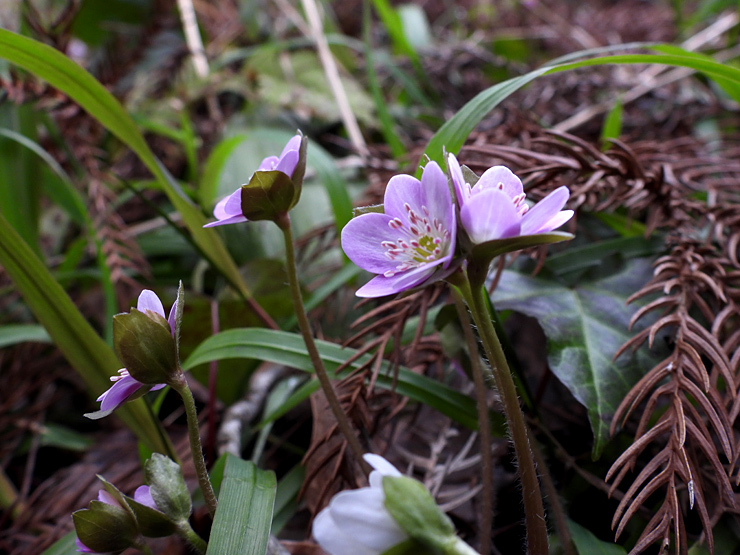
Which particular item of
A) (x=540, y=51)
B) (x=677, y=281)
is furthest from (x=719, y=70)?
(x=540, y=51)

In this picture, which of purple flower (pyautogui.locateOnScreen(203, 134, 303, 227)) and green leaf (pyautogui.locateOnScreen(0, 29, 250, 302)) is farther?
green leaf (pyautogui.locateOnScreen(0, 29, 250, 302))

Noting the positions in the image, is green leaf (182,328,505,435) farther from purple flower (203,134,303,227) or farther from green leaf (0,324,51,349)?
green leaf (0,324,51,349)

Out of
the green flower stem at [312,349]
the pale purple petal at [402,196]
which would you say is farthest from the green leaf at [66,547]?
the pale purple petal at [402,196]

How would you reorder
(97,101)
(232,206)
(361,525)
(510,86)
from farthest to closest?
(97,101), (510,86), (232,206), (361,525)

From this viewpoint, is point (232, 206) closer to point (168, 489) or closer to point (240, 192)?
point (240, 192)

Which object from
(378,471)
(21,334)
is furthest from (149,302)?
(21,334)

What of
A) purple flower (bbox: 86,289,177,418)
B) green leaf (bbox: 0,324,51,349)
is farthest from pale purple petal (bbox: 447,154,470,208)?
green leaf (bbox: 0,324,51,349)
